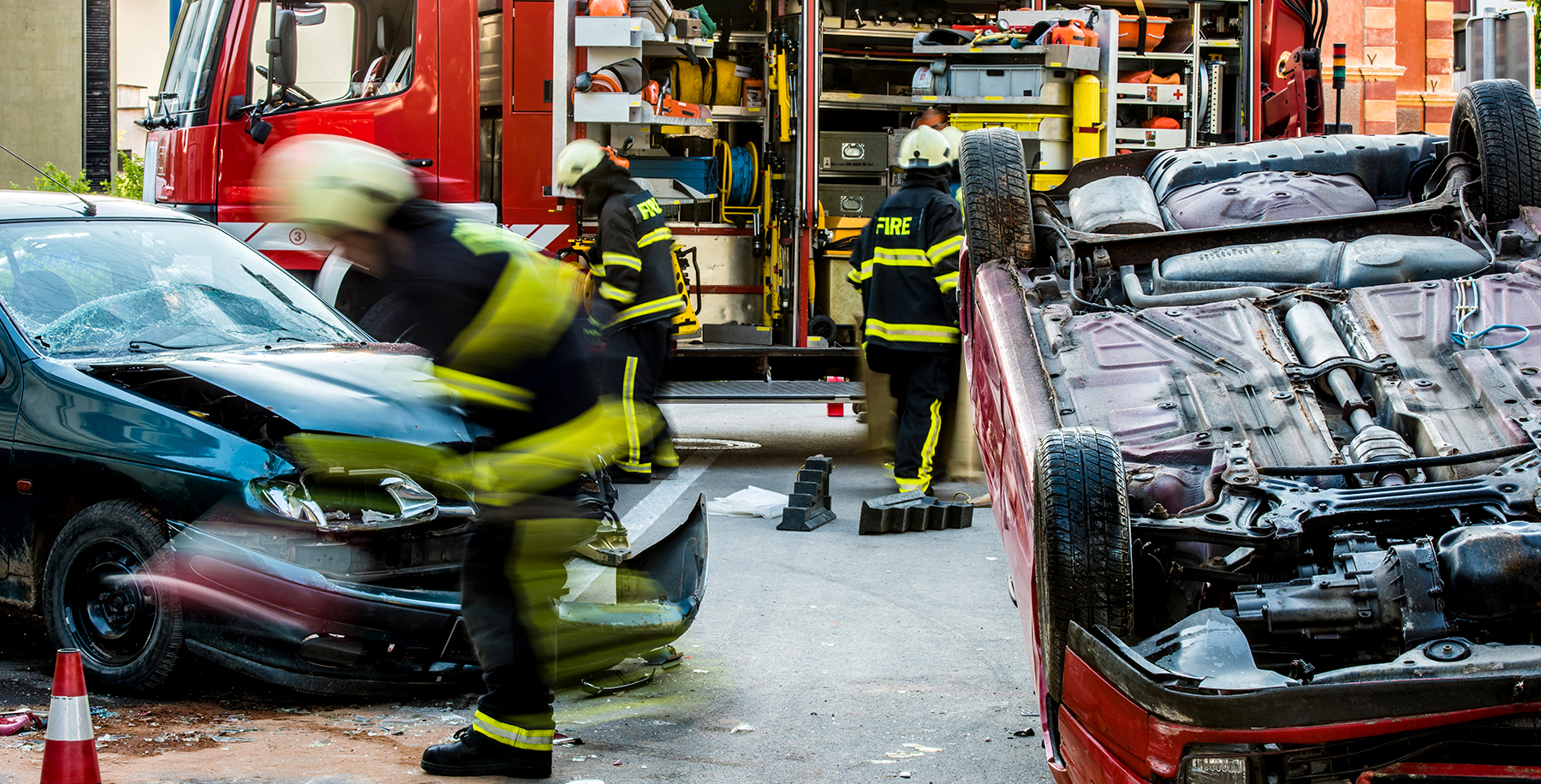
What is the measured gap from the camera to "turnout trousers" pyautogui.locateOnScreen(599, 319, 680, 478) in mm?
7961

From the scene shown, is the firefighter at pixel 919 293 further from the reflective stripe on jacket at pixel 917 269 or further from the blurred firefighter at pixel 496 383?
the blurred firefighter at pixel 496 383

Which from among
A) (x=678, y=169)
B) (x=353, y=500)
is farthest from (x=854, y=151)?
(x=353, y=500)

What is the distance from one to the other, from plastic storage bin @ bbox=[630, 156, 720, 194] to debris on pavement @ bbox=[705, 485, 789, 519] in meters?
2.41

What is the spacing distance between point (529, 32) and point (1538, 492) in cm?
676

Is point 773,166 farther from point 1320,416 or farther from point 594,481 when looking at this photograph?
point 1320,416

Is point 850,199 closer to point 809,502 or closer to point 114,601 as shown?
point 809,502

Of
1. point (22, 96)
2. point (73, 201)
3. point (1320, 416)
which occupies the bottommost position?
point (1320, 416)

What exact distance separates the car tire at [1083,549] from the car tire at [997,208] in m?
1.99

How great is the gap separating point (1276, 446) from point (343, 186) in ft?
8.17

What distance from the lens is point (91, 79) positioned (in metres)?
27.8

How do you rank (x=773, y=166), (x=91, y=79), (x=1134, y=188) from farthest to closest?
(x=91, y=79)
(x=773, y=166)
(x=1134, y=188)

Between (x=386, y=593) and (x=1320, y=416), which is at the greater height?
(x=1320, y=416)

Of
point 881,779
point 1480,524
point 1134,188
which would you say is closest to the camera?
point 1480,524

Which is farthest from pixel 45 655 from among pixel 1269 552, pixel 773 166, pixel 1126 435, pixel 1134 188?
pixel 773 166
